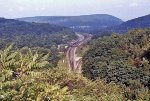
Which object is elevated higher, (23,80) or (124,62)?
(23,80)

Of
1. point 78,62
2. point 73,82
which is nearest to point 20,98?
point 73,82

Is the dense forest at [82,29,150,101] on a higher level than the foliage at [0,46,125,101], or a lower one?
lower

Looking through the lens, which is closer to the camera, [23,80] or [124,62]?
[23,80]

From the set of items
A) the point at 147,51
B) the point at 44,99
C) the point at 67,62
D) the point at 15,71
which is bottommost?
the point at 67,62

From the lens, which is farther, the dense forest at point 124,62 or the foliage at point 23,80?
the dense forest at point 124,62

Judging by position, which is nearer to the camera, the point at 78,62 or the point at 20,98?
the point at 20,98

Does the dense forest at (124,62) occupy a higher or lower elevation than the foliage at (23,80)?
lower

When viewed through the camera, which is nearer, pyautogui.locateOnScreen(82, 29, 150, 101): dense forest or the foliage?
the foliage

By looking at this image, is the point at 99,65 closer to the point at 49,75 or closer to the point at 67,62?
the point at 67,62
